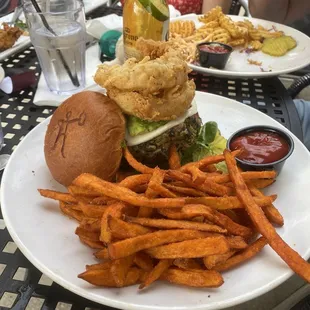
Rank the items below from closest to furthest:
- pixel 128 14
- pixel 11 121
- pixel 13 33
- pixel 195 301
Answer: pixel 195 301 → pixel 11 121 → pixel 128 14 → pixel 13 33

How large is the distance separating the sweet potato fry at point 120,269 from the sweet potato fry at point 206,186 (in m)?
0.29

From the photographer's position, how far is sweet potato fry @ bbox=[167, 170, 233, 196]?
44.4 inches

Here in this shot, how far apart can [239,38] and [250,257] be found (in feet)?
6.49

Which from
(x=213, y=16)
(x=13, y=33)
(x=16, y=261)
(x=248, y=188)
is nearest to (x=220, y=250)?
(x=248, y=188)

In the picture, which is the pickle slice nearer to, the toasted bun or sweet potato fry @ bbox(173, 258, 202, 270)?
the toasted bun

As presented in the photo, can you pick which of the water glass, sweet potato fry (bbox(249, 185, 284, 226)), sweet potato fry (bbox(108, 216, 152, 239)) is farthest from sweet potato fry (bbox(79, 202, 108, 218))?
the water glass

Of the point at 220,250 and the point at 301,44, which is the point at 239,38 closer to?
the point at 301,44

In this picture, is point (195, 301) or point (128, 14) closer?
point (195, 301)

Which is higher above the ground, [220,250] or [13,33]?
[220,250]

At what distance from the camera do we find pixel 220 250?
3.03 feet

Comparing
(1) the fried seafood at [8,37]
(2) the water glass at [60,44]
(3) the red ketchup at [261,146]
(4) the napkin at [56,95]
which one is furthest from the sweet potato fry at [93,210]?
(1) the fried seafood at [8,37]

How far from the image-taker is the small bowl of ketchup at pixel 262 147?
4.40ft

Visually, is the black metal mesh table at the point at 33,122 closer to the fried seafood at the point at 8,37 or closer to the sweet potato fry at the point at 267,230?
the fried seafood at the point at 8,37

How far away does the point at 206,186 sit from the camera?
1.13 meters
